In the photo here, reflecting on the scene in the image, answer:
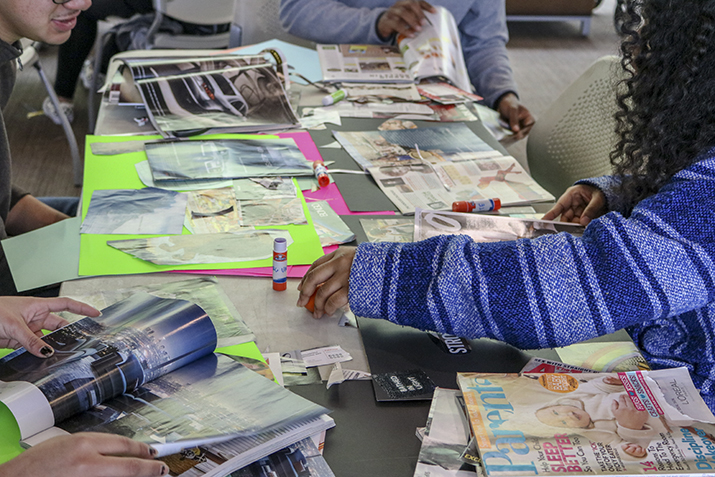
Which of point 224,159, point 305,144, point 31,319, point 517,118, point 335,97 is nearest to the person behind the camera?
point 31,319

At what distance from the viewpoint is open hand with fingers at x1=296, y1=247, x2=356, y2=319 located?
0.94 metres

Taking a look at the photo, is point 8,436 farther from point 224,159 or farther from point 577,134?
point 577,134

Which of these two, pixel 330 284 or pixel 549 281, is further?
Result: pixel 330 284

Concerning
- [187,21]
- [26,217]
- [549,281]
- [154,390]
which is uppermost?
[549,281]

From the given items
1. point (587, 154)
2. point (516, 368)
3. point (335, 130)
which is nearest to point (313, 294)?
point (516, 368)

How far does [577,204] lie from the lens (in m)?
1.32

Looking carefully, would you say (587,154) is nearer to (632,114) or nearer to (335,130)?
(335,130)

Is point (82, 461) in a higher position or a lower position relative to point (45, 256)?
higher

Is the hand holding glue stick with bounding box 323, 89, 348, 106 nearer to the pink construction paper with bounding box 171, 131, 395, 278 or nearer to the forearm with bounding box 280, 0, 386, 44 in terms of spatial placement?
the pink construction paper with bounding box 171, 131, 395, 278

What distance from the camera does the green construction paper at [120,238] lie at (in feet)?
3.43

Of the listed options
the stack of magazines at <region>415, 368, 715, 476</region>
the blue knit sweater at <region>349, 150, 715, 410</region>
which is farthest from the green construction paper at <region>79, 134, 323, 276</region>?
the stack of magazines at <region>415, 368, 715, 476</region>

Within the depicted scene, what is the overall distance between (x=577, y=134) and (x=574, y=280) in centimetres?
115

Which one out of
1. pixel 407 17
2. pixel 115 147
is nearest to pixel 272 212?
pixel 115 147

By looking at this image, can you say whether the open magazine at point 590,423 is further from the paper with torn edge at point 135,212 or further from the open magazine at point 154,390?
the paper with torn edge at point 135,212
